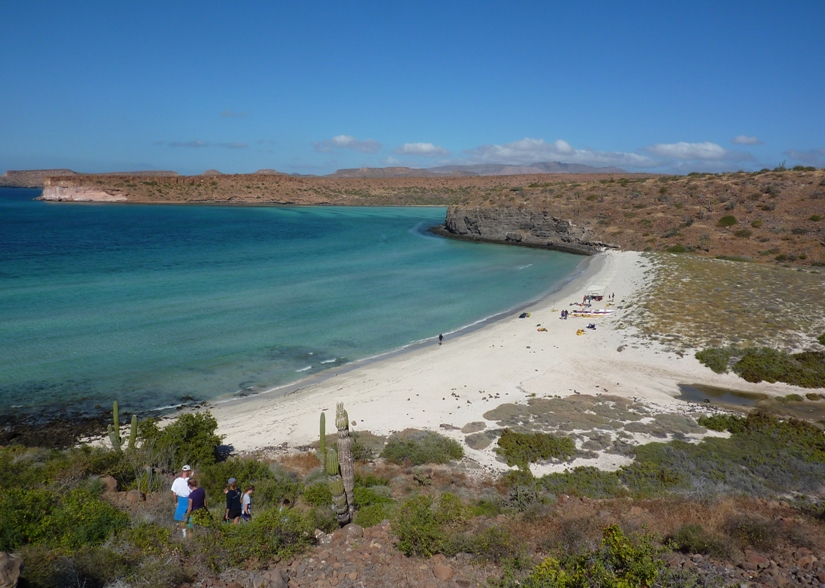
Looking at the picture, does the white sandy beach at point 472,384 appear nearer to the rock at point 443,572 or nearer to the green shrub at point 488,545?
the green shrub at point 488,545

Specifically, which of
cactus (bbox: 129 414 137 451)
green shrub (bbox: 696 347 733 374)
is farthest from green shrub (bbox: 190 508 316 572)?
green shrub (bbox: 696 347 733 374)

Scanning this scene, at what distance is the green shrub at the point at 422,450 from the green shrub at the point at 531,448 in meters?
1.25

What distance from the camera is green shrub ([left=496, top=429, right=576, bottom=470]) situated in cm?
1302

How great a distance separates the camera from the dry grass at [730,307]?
22461 mm

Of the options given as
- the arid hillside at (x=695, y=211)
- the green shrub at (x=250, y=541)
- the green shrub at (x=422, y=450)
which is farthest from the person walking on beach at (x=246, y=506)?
the arid hillside at (x=695, y=211)

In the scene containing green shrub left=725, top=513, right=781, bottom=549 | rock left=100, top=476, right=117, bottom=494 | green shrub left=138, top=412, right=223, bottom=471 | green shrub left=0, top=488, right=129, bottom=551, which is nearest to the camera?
green shrub left=0, top=488, right=129, bottom=551

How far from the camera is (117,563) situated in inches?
258

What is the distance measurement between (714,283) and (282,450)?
29688 millimetres

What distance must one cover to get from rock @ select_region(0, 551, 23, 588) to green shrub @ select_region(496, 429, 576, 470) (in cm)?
991

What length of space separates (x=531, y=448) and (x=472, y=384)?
5.63m

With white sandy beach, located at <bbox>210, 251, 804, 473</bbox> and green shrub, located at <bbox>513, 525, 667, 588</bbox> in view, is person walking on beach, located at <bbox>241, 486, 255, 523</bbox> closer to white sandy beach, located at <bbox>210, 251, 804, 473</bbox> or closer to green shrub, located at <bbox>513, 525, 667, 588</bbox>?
white sandy beach, located at <bbox>210, 251, 804, 473</bbox>

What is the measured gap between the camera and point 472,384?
62.0 feet

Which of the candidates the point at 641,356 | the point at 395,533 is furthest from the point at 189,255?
the point at 395,533

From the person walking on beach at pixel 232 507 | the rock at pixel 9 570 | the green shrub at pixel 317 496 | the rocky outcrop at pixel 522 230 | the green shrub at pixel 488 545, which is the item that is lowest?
the green shrub at pixel 317 496
